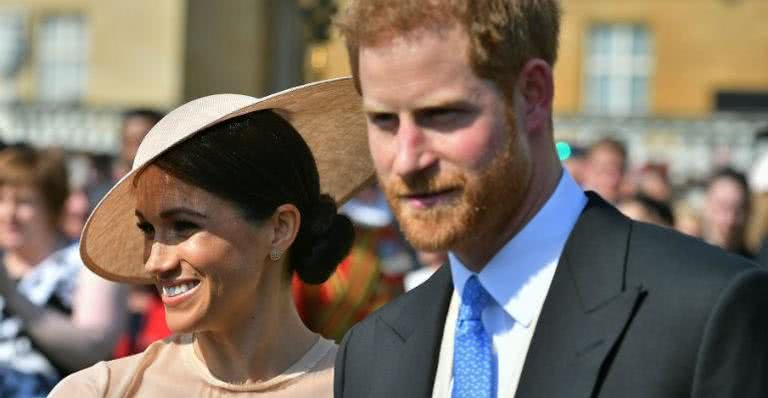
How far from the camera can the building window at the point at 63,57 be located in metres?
34.6

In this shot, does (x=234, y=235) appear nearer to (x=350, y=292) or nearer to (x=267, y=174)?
(x=267, y=174)

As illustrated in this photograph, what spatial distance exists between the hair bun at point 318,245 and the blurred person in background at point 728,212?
16.2 ft

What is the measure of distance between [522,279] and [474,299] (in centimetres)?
10

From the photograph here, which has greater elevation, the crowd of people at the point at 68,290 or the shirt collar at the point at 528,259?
the shirt collar at the point at 528,259

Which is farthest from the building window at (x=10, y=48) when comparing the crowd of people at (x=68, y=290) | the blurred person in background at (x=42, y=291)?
the blurred person in background at (x=42, y=291)

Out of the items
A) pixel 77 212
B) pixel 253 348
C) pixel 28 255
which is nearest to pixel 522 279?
pixel 253 348

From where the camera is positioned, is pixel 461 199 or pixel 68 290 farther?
pixel 68 290

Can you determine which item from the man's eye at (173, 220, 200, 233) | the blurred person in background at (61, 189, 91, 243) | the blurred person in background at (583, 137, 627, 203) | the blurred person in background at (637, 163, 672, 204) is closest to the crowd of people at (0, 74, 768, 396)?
the blurred person in background at (583, 137, 627, 203)

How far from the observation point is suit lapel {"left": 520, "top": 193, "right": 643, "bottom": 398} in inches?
112

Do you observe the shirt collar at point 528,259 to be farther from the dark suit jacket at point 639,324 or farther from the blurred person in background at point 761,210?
the blurred person in background at point 761,210

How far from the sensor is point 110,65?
32438mm

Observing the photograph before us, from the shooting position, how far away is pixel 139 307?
7234mm

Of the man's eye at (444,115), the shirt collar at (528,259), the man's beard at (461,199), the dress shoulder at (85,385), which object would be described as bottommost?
the dress shoulder at (85,385)

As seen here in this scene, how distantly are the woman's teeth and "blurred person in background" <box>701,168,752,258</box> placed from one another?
5414mm
